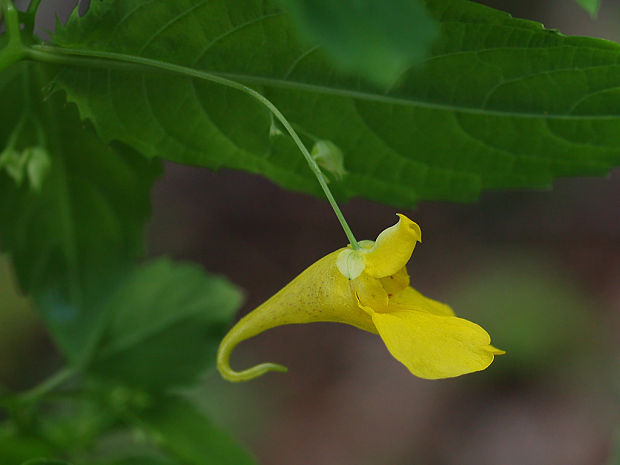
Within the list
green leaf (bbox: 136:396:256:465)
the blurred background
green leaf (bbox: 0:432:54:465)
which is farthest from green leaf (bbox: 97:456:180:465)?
the blurred background

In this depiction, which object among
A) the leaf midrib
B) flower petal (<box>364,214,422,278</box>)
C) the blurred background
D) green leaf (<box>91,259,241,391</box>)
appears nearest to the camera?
flower petal (<box>364,214,422,278</box>)

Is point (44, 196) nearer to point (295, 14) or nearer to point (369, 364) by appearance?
point (295, 14)

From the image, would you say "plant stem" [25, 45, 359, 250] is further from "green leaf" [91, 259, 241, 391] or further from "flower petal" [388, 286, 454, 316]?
"green leaf" [91, 259, 241, 391]

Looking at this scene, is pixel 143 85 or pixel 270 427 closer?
pixel 143 85

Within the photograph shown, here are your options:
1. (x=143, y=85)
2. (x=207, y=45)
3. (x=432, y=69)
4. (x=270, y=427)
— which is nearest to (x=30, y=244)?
(x=143, y=85)

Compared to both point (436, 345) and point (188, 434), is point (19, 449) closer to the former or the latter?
point (188, 434)

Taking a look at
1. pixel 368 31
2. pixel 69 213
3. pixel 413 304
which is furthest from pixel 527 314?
pixel 368 31

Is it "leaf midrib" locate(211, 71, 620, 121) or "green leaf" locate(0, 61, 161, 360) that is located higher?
"leaf midrib" locate(211, 71, 620, 121)
